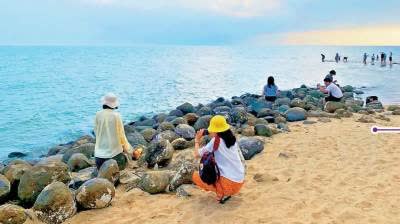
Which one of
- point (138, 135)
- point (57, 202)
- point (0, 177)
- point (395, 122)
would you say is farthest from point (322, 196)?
point (395, 122)

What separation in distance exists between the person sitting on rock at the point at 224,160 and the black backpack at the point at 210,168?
0.08 feet

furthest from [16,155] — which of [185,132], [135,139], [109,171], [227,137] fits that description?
[227,137]

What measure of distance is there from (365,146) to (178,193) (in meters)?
5.27

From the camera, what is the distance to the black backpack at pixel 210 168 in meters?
6.36

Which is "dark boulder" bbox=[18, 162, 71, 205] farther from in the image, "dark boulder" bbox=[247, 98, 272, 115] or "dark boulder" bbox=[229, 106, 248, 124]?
"dark boulder" bbox=[247, 98, 272, 115]

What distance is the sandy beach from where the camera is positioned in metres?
5.96

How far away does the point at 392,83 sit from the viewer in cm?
3456

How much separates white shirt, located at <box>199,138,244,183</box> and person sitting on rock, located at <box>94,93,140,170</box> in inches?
84.2

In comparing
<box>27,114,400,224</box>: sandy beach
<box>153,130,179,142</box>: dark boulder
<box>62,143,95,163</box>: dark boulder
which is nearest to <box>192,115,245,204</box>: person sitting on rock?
<box>27,114,400,224</box>: sandy beach

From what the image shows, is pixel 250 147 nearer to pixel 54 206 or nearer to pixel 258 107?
pixel 54 206

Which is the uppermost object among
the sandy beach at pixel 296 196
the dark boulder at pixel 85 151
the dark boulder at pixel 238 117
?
the dark boulder at pixel 238 117

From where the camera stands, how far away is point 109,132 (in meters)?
7.80

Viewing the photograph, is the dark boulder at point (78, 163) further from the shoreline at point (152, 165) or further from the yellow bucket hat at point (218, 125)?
the yellow bucket hat at point (218, 125)

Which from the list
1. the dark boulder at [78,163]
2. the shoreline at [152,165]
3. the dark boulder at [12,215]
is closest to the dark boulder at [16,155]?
the shoreline at [152,165]
